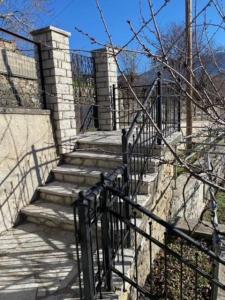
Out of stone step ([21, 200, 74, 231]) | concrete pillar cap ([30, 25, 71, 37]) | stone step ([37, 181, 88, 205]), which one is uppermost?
concrete pillar cap ([30, 25, 71, 37])

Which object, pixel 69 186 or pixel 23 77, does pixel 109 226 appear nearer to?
pixel 69 186

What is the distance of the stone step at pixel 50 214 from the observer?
11.7 feet

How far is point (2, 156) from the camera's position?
12.1 feet

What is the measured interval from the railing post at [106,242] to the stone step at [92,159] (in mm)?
1898

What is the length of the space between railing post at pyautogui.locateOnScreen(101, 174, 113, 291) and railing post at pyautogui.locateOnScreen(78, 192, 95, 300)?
1.10 feet

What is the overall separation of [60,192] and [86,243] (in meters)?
2.09

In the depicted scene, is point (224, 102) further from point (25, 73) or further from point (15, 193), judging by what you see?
point (25, 73)

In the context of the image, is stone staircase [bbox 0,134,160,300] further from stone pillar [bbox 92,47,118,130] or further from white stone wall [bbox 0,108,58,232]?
stone pillar [bbox 92,47,118,130]

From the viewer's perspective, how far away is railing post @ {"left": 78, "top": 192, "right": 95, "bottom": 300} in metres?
1.92

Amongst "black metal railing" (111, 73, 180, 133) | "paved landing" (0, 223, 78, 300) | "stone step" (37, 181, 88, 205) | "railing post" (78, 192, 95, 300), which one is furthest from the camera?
"stone step" (37, 181, 88, 205)

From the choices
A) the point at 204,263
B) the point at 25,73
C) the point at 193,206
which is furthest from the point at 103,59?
the point at 204,263

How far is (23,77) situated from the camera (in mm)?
4609

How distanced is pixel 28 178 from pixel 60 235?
108 cm

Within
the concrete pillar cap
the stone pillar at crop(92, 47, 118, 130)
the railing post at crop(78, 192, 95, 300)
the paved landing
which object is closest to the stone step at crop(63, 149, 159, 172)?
the paved landing
